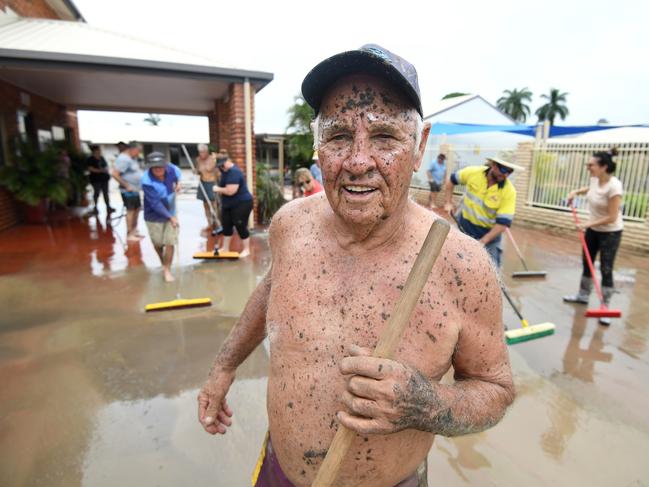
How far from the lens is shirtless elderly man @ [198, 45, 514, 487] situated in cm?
105

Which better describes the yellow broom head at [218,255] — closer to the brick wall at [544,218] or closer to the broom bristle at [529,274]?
the brick wall at [544,218]

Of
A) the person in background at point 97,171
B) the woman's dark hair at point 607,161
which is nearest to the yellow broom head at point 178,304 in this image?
the woman's dark hair at point 607,161

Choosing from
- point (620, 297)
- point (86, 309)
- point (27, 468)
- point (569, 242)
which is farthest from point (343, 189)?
point (569, 242)

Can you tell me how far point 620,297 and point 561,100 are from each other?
6645cm

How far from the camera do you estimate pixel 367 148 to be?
1.06 meters

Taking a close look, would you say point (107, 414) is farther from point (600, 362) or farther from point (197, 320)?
point (600, 362)

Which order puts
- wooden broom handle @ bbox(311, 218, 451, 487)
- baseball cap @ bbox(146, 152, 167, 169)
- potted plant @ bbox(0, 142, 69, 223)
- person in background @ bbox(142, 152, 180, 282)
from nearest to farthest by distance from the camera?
wooden broom handle @ bbox(311, 218, 451, 487), baseball cap @ bbox(146, 152, 167, 169), person in background @ bbox(142, 152, 180, 282), potted plant @ bbox(0, 142, 69, 223)

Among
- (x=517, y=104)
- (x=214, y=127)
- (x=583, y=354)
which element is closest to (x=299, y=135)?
(x=214, y=127)

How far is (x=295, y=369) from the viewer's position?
1181mm

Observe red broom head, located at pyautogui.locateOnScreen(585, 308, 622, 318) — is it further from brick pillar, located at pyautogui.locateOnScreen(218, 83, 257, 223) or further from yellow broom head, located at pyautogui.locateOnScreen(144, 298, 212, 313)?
brick pillar, located at pyautogui.locateOnScreen(218, 83, 257, 223)

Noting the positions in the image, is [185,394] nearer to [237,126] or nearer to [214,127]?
[237,126]

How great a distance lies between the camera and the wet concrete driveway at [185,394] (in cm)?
252

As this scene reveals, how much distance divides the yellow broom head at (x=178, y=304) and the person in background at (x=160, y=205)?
1019 millimetres

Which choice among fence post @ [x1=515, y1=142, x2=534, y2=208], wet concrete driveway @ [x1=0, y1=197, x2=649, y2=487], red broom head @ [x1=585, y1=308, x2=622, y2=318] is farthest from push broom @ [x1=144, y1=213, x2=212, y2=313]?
fence post @ [x1=515, y1=142, x2=534, y2=208]
